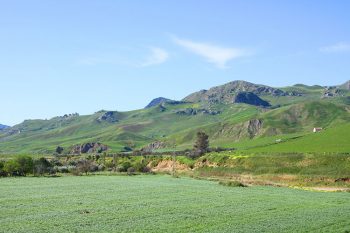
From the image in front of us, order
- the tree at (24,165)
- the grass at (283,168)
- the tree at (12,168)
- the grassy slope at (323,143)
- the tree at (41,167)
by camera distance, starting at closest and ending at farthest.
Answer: the grass at (283,168) < the grassy slope at (323,143) < the tree at (12,168) < the tree at (24,165) < the tree at (41,167)

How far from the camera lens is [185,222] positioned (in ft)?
155

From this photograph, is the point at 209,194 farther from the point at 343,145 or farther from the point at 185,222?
the point at 343,145

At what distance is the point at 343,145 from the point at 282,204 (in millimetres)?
86970

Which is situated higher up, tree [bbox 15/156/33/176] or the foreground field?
tree [bbox 15/156/33/176]

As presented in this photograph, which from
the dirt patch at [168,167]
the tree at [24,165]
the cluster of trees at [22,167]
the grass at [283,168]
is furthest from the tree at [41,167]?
the grass at [283,168]

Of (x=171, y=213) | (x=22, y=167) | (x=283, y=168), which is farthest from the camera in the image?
(x=22, y=167)

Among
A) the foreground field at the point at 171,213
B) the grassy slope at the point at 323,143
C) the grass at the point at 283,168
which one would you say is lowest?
the foreground field at the point at 171,213

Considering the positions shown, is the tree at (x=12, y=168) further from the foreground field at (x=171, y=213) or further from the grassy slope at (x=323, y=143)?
the grassy slope at (x=323, y=143)

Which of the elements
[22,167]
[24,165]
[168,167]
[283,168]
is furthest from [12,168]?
[283,168]

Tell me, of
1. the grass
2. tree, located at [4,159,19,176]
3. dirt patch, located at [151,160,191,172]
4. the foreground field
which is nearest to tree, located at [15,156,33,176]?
tree, located at [4,159,19,176]

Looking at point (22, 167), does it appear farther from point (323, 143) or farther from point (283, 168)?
point (323, 143)

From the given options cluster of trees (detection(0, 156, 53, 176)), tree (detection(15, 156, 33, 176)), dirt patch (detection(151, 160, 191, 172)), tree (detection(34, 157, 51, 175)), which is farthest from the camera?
dirt patch (detection(151, 160, 191, 172))

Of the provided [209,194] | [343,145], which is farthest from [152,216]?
[343,145]

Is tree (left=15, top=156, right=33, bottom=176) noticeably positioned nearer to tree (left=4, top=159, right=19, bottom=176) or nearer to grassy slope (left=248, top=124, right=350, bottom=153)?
A: tree (left=4, top=159, right=19, bottom=176)
